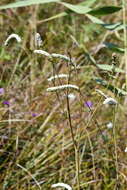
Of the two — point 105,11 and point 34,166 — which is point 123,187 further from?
point 105,11

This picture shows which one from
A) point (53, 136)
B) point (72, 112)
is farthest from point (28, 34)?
point (53, 136)

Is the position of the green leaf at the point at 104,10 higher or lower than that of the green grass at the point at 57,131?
higher

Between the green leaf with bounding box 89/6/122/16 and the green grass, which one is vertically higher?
the green leaf with bounding box 89/6/122/16

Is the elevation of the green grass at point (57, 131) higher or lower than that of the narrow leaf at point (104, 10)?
lower

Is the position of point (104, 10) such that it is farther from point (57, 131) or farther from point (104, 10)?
point (57, 131)

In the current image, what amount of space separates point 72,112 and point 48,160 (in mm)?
383

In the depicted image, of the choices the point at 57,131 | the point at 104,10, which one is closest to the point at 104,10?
the point at 104,10

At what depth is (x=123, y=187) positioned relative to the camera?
5.10ft

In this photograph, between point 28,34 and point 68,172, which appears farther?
point 28,34

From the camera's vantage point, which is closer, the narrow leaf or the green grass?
the narrow leaf

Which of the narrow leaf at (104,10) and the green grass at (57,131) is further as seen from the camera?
the green grass at (57,131)

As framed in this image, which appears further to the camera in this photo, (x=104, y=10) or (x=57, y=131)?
(x=57, y=131)

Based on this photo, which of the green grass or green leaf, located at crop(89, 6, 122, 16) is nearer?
green leaf, located at crop(89, 6, 122, 16)

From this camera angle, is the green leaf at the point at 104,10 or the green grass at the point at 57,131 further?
the green grass at the point at 57,131
